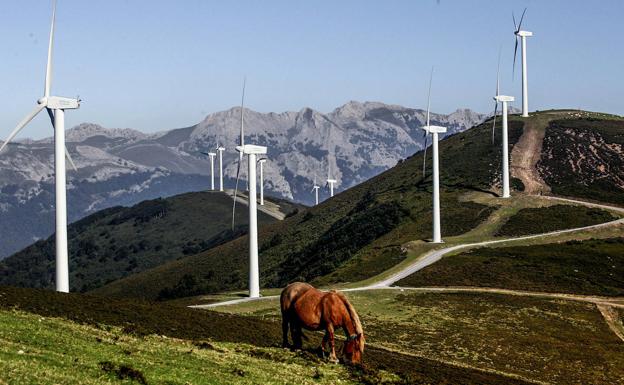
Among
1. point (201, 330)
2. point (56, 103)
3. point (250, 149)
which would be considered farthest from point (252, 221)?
point (201, 330)

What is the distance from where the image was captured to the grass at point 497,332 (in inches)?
2608

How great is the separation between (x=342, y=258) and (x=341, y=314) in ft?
337

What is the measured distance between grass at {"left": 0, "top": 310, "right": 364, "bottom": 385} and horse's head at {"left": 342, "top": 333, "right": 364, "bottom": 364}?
1493 mm

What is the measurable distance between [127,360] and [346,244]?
12468 cm

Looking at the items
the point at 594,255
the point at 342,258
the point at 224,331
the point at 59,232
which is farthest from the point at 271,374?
the point at 342,258

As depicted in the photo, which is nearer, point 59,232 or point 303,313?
point 303,313

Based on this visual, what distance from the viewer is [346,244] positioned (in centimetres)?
16125

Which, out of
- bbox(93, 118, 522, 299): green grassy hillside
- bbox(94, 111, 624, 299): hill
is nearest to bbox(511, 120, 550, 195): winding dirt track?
bbox(94, 111, 624, 299): hill

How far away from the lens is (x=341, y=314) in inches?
1759

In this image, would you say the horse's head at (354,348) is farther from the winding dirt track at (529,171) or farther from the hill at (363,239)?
the winding dirt track at (529,171)

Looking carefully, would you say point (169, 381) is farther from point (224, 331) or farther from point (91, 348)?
point (224, 331)

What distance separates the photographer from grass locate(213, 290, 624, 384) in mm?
66250

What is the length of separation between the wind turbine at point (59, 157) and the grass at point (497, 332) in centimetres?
2146

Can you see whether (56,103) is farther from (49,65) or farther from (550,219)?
(550,219)
